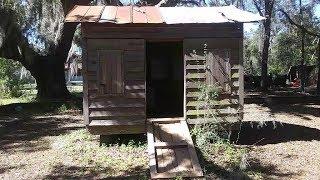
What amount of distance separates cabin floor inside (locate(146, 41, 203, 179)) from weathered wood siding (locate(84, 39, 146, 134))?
22.9 inches

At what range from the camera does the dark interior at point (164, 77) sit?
1382 cm

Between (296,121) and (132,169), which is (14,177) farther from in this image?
(296,121)

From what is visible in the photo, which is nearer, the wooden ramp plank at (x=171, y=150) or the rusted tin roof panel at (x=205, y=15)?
the wooden ramp plank at (x=171, y=150)

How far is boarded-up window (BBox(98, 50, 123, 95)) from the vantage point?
10570mm

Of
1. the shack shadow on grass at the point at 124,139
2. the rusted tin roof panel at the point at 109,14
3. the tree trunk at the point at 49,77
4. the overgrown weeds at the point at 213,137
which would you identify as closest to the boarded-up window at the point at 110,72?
the rusted tin roof panel at the point at 109,14

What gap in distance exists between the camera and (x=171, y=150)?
951 centimetres

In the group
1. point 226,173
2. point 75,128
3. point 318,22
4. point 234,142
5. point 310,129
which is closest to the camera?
point 226,173

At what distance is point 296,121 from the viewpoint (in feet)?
48.3

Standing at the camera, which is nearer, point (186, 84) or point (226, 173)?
point (226, 173)

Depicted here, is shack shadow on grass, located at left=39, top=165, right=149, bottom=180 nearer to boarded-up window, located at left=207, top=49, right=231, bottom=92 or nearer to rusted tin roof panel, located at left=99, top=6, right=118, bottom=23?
boarded-up window, located at left=207, top=49, right=231, bottom=92

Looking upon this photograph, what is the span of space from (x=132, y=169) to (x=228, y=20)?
4.04 m

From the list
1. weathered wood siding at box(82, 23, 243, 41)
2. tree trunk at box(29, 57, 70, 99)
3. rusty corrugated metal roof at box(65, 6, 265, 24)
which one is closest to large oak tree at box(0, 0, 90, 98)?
tree trunk at box(29, 57, 70, 99)

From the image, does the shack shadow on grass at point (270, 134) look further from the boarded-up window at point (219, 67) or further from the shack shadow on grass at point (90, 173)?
the shack shadow on grass at point (90, 173)

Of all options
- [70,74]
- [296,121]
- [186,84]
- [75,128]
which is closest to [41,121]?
[75,128]
